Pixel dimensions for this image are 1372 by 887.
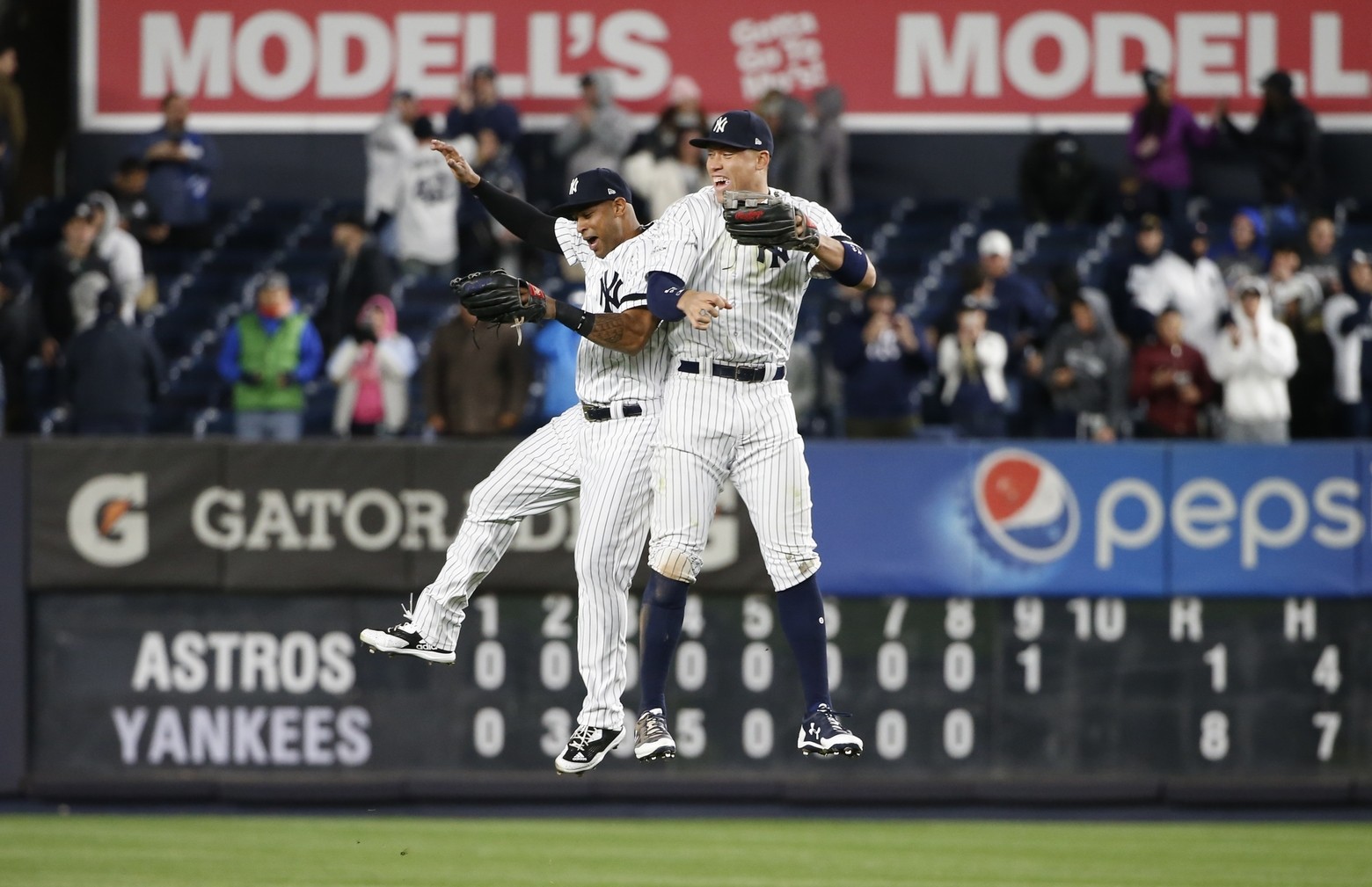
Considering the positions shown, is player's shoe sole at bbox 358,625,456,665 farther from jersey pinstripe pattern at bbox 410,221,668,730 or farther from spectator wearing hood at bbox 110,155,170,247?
spectator wearing hood at bbox 110,155,170,247

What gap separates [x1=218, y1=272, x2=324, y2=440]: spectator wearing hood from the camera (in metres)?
14.7

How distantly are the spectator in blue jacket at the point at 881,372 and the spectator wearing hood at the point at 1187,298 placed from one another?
85.8 inches

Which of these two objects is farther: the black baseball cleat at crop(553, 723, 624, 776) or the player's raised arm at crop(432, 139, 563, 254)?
the player's raised arm at crop(432, 139, 563, 254)

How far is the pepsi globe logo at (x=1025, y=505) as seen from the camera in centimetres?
1227

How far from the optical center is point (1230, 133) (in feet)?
59.7

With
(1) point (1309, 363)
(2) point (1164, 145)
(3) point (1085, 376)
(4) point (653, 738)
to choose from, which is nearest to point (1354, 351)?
(1) point (1309, 363)

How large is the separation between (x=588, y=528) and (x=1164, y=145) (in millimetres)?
10865

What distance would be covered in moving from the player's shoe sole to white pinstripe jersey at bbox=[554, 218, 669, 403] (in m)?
1.18

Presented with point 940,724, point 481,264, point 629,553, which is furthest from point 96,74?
point 629,553

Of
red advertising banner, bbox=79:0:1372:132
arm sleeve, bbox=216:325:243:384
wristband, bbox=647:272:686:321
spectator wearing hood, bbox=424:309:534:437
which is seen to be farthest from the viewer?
red advertising banner, bbox=79:0:1372:132

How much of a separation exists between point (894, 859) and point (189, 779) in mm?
4333

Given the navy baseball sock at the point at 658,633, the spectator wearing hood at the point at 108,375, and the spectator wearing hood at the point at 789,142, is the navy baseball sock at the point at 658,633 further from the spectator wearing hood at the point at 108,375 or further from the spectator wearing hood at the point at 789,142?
the spectator wearing hood at the point at 789,142

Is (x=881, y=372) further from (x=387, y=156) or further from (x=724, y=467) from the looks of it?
(x=724, y=467)

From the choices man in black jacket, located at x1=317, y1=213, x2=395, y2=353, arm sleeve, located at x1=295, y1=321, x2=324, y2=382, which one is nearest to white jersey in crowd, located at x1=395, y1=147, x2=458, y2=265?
man in black jacket, located at x1=317, y1=213, x2=395, y2=353
